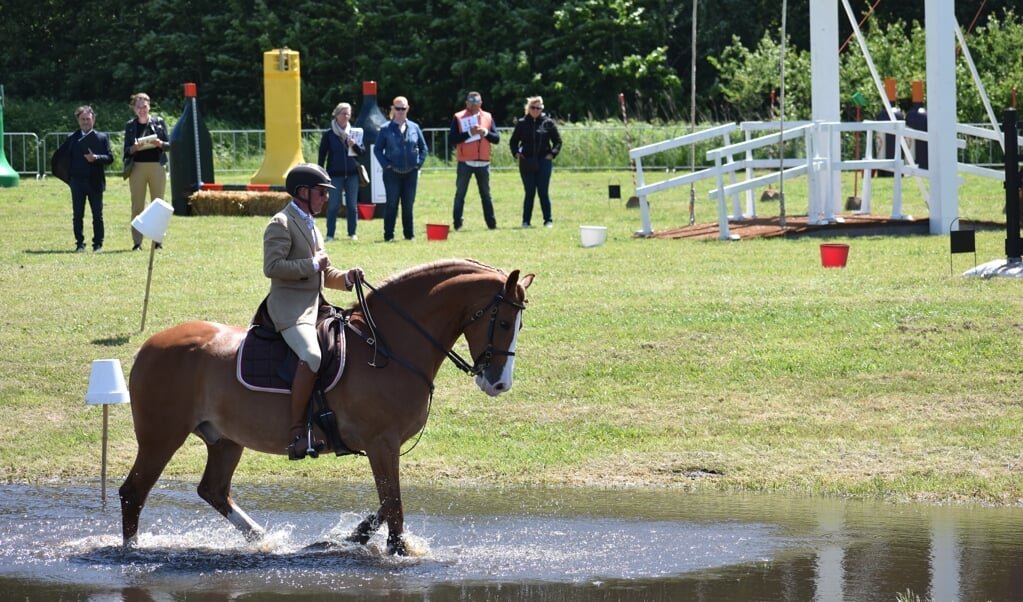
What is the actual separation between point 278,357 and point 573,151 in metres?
29.0

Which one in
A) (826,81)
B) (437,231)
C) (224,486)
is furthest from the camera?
(826,81)

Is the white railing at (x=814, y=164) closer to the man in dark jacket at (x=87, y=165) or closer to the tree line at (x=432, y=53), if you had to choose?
the man in dark jacket at (x=87, y=165)

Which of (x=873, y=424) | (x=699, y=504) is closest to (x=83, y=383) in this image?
(x=699, y=504)

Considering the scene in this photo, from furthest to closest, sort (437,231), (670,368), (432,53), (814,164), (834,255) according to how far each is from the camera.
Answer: (432,53)
(814,164)
(437,231)
(834,255)
(670,368)

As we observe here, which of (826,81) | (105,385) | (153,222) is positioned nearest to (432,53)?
(826,81)

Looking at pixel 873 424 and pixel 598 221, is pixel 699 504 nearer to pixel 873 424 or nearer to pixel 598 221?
pixel 873 424

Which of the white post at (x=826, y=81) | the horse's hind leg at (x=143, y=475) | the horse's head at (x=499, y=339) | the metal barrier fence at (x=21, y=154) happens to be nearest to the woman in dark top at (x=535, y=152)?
the white post at (x=826, y=81)

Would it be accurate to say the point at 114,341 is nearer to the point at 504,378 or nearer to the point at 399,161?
the point at 399,161

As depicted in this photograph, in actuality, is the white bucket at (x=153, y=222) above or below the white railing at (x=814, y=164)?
below

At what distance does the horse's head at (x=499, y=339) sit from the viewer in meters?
8.83

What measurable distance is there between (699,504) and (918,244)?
1052 centimetres

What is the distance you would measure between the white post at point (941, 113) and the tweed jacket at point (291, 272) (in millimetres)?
13131

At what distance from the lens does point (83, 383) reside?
46.1ft

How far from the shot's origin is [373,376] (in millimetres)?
8977
